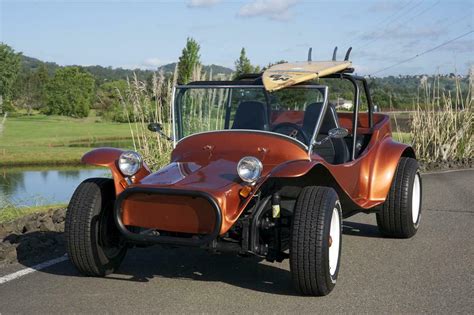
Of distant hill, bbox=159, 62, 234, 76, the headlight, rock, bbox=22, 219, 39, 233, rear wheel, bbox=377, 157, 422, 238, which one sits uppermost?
distant hill, bbox=159, 62, 234, 76

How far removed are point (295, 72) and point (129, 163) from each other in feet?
5.95

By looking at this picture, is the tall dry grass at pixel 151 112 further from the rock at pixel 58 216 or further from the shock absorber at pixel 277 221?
the shock absorber at pixel 277 221

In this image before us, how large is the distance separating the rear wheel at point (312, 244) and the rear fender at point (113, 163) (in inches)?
58.3

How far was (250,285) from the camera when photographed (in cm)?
510

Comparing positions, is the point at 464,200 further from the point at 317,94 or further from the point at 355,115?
the point at 317,94

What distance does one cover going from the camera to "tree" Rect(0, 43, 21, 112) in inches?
1989

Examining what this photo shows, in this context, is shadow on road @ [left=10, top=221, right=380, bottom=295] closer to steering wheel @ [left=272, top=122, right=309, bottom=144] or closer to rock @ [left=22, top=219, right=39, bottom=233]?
rock @ [left=22, top=219, right=39, bottom=233]

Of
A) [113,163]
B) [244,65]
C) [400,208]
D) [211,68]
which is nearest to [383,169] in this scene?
[400,208]

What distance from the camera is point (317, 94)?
19.1ft

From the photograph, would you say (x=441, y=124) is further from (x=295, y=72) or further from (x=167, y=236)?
(x=167, y=236)

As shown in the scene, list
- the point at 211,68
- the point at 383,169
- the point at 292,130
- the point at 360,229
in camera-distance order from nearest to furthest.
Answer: the point at 292,130 < the point at 383,169 < the point at 360,229 < the point at 211,68

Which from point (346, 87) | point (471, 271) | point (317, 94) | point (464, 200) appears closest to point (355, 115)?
point (346, 87)

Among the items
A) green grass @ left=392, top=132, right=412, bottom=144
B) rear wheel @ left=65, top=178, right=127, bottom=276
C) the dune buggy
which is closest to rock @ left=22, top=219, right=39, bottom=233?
the dune buggy

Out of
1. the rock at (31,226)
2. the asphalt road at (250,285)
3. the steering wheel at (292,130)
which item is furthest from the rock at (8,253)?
the steering wheel at (292,130)
